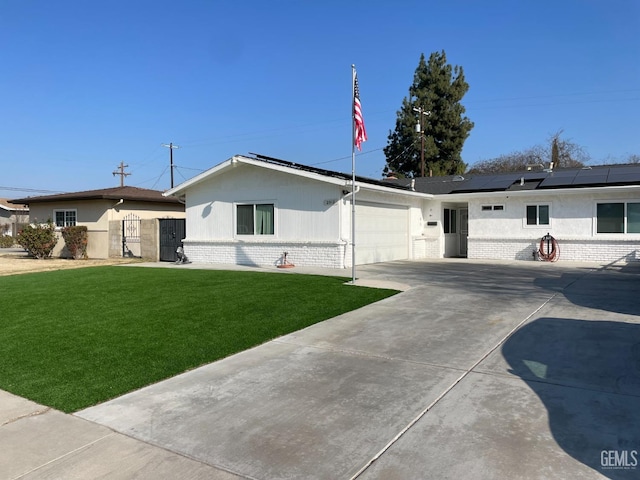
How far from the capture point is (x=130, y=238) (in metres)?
23.0

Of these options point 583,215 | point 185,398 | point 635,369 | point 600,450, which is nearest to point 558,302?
point 635,369

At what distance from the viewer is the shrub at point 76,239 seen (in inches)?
926

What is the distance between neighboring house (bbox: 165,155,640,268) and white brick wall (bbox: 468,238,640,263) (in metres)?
0.04

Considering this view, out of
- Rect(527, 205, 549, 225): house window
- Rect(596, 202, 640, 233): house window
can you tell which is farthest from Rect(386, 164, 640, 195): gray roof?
Rect(596, 202, 640, 233): house window

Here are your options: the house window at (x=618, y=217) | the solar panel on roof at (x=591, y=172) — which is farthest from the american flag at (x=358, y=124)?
the solar panel on roof at (x=591, y=172)

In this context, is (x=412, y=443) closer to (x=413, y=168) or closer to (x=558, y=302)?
(x=558, y=302)

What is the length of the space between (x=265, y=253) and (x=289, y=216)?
1730 mm

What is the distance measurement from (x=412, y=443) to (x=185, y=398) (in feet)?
7.32

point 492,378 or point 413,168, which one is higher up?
point 413,168

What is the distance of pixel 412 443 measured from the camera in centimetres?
353

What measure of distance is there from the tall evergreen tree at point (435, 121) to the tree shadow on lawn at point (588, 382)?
34638 mm

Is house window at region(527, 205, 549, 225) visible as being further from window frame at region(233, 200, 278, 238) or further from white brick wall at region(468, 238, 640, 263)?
window frame at region(233, 200, 278, 238)

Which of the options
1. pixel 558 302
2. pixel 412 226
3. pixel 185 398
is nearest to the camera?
pixel 185 398

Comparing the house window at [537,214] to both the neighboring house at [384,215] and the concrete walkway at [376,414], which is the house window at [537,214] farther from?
the concrete walkway at [376,414]
